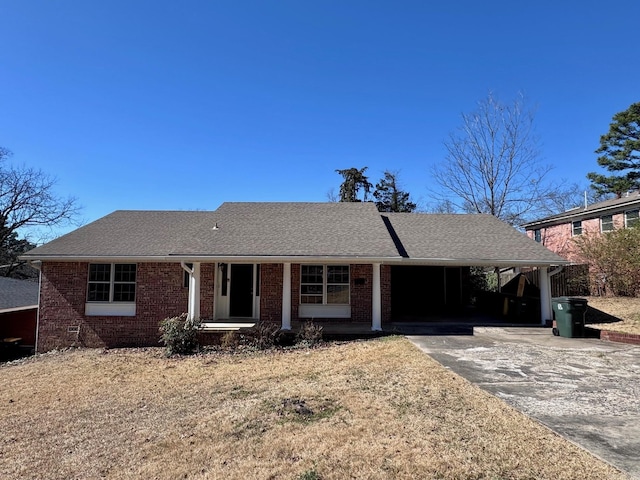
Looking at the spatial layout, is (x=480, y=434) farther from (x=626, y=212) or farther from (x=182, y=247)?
(x=626, y=212)

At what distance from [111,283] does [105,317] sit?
1130mm

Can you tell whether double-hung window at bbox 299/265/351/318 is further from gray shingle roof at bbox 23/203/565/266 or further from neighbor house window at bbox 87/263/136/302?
neighbor house window at bbox 87/263/136/302

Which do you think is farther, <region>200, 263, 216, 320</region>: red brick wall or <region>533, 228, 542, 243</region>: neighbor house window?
<region>533, 228, 542, 243</region>: neighbor house window

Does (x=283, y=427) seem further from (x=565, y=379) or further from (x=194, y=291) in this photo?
(x=194, y=291)

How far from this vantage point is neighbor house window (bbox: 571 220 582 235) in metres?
22.3

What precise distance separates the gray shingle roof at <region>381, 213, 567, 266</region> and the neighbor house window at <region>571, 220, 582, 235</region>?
8.61 metres

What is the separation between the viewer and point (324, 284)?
13250mm

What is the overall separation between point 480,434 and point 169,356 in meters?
8.91

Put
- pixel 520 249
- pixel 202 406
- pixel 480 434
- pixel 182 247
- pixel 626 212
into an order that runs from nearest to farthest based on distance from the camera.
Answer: pixel 480 434 < pixel 202 406 < pixel 182 247 < pixel 520 249 < pixel 626 212

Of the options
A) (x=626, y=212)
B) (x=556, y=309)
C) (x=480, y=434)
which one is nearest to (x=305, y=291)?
(x=556, y=309)

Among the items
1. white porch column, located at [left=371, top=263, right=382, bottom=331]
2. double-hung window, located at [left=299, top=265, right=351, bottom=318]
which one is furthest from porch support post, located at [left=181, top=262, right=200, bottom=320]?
white porch column, located at [left=371, top=263, right=382, bottom=331]

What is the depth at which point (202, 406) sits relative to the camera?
21.1 ft

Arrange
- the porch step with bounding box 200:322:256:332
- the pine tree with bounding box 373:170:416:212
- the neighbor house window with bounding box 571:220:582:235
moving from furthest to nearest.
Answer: the pine tree with bounding box 373:170:416:212 < the neighbor house window with bounding box 571:220:582:235 < the porch step with bounding box 200:322:256:332

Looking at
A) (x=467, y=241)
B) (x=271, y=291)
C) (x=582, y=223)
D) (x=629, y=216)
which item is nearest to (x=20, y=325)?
(x=271, y=291)
